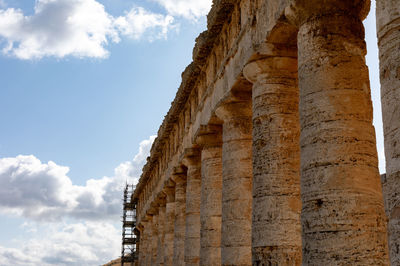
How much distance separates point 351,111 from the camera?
30.9 ft

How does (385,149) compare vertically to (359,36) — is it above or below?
below

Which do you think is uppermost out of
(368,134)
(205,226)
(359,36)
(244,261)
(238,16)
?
(238,16)

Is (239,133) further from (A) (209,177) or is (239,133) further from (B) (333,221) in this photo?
(B) (333,221)

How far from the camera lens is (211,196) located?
1769 cm

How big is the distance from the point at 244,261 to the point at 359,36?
695cm

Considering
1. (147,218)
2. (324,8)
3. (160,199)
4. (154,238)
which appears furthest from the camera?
(147,218)

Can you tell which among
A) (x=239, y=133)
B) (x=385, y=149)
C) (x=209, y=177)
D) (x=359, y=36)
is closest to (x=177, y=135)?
(x=209, y=177)

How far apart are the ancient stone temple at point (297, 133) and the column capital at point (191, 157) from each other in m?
1.82

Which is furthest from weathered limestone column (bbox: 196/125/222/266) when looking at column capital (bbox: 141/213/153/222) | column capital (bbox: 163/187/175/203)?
column capital (bbox: 141/213/153/222)

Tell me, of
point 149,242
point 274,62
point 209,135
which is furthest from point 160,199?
point 274,62

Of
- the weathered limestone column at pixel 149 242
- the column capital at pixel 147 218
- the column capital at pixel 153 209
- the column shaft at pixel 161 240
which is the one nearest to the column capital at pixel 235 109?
the column shaft at pixel 161 240

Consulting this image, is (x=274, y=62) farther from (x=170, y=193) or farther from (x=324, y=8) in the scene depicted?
(x=170, y=193)

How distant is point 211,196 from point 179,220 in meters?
7.29

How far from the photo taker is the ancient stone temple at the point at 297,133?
28.2 feet
